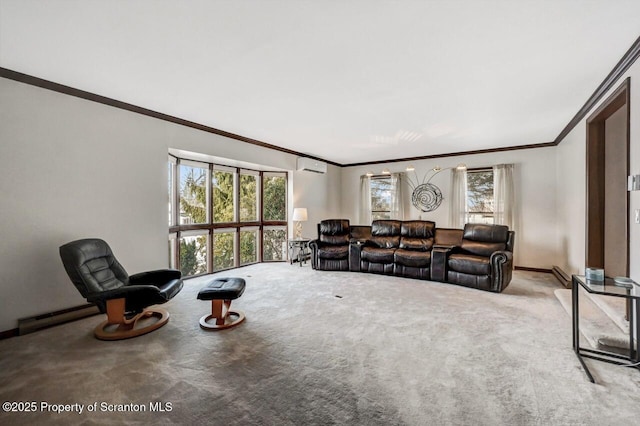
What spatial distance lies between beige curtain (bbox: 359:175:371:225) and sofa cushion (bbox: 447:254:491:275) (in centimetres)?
315

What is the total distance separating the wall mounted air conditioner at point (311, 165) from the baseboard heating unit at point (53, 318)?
178 inches

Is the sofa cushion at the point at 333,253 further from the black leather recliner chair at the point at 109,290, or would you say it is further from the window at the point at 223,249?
the black leather recliner chair at the point at 109,290

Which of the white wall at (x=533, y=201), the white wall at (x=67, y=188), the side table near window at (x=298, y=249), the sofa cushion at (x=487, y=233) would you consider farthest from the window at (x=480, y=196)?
the white wall at (x=67, y=188)

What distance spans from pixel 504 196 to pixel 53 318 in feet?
24.5

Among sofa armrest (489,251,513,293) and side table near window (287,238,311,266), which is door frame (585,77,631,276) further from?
side table near window (287,238,311,266)

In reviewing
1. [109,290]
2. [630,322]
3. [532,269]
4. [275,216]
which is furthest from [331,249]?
[630,322]

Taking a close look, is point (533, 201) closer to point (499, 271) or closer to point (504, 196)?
point (504, 196)

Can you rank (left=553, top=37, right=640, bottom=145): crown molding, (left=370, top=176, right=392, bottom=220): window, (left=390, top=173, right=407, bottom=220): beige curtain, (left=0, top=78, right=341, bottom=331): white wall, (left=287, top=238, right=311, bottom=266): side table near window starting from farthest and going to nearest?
(left=370, top=176, right=392, bottom=220): window < (left=390, top=173, right=407, bottom=220): beige curtain < (left=287, top=238, right=311, bottom=266): side table near window < (left=0, top=78, right=341, bottom=331): white wall < (left=553, top=37, right=640, bottom=145): crown molding

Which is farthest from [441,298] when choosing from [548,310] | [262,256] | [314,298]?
[262,256]

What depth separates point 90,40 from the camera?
229 centimetres

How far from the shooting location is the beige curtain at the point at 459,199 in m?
6.52

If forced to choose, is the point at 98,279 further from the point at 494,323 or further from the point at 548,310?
the point at 548,310

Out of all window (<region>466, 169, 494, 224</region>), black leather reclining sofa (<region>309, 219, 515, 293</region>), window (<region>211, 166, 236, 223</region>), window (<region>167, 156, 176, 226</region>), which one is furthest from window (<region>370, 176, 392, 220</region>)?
window (<region>167, 156, 176, 226</region>)

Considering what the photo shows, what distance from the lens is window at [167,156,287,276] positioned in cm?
505
